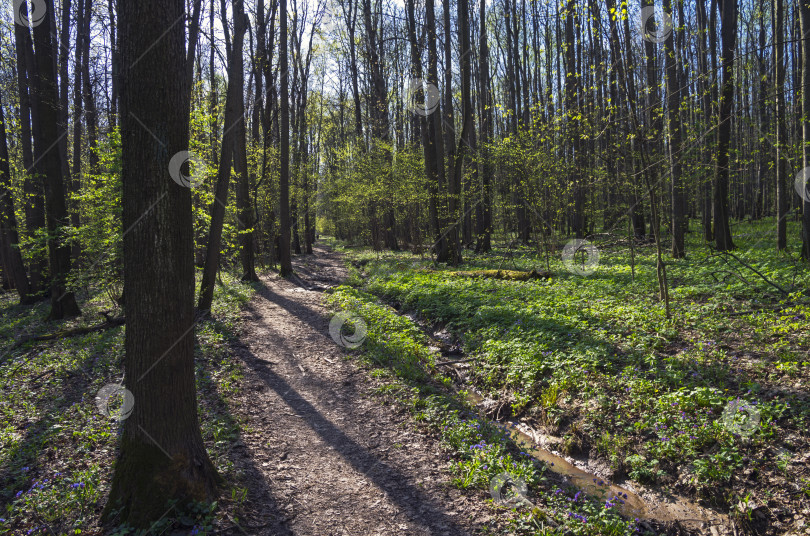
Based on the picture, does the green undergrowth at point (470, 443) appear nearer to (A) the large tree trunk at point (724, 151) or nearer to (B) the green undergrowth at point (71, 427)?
(B) the green undergrowth at point (71, 427)

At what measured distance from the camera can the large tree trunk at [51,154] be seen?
9.64 metres

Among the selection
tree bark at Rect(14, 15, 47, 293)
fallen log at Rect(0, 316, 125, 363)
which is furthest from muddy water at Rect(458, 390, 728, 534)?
tree bark at Rect(14, 15, 47, 293)

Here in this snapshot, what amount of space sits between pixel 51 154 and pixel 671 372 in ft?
42.7

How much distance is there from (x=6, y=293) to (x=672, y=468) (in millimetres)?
21529

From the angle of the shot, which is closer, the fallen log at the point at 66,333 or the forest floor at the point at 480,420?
the forest floor at the point at 480,420

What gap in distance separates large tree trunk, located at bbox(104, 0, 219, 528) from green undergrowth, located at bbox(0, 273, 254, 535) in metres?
0.28

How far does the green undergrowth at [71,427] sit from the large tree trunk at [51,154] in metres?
1.77

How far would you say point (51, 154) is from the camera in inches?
384

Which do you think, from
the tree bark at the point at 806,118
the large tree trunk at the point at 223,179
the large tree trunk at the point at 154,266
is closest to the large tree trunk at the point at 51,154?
the large tree trunk at the point at 223,179

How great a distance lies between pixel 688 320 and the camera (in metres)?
6.38

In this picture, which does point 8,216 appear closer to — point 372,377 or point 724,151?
point 372,377

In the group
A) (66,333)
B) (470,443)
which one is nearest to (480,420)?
(470,443)

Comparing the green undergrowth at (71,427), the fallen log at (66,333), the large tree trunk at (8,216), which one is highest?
the large tree trunk at (8,216)

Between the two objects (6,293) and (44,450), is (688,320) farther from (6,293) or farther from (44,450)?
(6,293)
